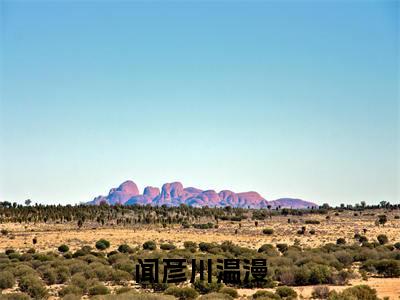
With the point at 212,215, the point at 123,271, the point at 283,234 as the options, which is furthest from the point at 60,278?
the point at 212,215

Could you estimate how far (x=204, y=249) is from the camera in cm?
4947

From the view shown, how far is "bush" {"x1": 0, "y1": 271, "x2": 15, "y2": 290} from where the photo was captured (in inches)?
1125

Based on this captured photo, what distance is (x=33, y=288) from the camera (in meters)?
25.9

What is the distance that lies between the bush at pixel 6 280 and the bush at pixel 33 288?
0.90m

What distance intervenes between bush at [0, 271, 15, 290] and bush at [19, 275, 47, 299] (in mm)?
896

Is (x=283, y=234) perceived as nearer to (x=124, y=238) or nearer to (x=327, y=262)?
(x=124, y=238)

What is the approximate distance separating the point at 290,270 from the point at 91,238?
40.9 meters

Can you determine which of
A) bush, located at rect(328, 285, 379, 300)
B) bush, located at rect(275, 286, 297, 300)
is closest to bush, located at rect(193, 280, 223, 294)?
bush, located at rect(275, 286, 297, 300)

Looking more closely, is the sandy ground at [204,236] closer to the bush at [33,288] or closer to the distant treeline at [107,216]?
the distant treeline at [107,216]

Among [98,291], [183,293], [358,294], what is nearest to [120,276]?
[98,291]

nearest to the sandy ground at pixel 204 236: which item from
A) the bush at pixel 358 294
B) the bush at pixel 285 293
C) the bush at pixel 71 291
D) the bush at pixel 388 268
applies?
the bush at pixel 388 268

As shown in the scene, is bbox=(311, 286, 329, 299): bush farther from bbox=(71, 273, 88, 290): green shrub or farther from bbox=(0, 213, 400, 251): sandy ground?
bbox=(0, 213, 400, 251): sandy ground

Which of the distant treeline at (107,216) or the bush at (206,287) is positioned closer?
the bush at (206,287)

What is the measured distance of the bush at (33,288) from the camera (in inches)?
1009
